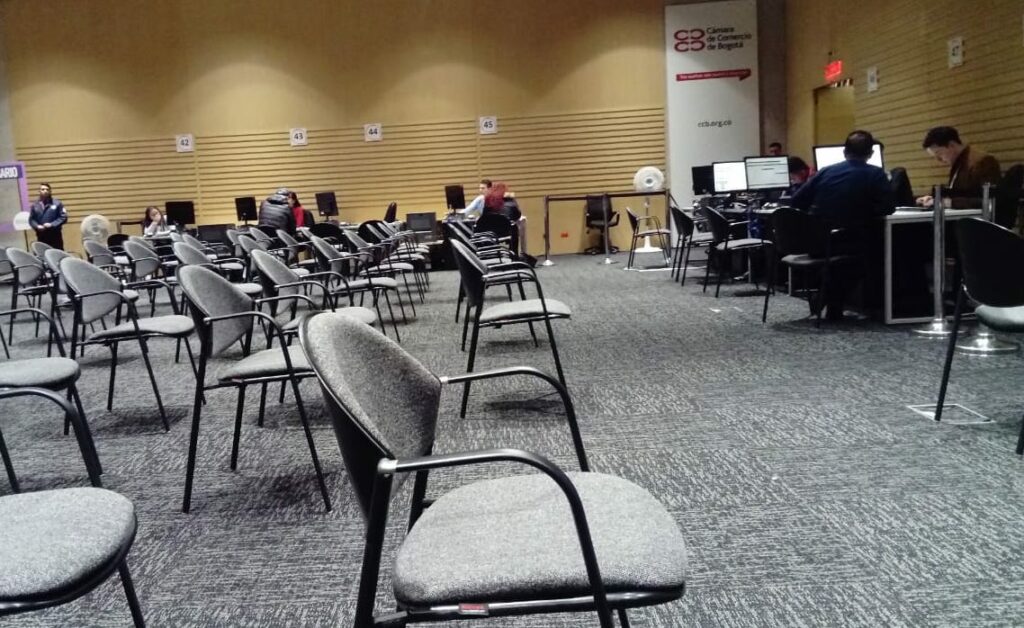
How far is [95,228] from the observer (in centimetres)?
1260

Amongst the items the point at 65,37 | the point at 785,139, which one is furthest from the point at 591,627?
the point at 65,37

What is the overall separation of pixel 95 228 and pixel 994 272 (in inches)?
499

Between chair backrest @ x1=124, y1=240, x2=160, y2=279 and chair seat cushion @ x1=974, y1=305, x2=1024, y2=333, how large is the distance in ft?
20.5

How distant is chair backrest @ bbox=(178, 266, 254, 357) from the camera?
286 centimetres

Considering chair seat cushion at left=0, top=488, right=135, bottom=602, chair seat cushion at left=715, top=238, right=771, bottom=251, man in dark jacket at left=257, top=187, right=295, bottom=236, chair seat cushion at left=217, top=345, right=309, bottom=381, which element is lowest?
chair seat cushion at left=0, top=488, right=135, bottom=602

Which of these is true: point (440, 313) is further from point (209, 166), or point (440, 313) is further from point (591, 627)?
point (209, 166)

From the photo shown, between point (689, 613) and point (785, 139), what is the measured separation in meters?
12.0

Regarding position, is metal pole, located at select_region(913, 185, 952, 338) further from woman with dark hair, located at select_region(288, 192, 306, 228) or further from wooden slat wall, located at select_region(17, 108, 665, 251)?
woman with dark hair, located at select_region(288, 192, 306, 228)

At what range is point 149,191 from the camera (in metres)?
13.4

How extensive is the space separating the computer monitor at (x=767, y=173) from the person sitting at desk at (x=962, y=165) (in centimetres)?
191

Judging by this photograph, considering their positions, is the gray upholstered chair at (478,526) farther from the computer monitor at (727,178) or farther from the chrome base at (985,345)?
the computer monitor at (727,178)

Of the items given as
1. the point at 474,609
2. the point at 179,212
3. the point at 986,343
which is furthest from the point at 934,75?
the point at 179,212

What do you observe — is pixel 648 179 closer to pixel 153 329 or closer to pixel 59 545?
pixel 153 329

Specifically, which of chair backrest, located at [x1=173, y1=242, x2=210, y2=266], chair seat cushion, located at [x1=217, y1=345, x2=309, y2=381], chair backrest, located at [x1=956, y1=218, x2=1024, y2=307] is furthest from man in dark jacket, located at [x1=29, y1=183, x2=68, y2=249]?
chair backrest, located at [x1=956, y1=218, x2=1024, y2=307]
